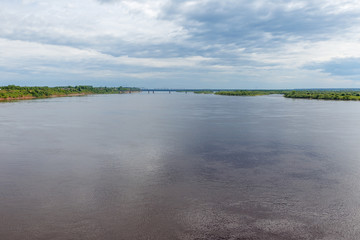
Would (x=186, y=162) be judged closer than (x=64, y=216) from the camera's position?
No

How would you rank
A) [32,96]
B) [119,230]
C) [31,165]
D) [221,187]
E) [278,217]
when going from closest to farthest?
[119,230], [278,217], [221,187], [31,165], [32,96]

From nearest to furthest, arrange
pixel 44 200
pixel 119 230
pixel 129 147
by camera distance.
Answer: pixel 119 230 → pixel 44 200 → pixel 129 147

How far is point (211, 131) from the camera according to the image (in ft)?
102

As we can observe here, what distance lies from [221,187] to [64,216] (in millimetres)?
7109

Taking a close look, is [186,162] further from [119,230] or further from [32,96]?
[32,96]

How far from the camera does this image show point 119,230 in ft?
32.2

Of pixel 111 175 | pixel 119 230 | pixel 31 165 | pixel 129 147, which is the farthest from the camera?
pixel 129 147

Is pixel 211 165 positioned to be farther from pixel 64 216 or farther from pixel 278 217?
pixel 64 216

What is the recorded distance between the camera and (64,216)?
1072cm

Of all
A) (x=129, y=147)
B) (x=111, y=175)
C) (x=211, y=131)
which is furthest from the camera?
(x=211, y=131)

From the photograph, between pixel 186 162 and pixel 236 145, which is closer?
pixel 186 162

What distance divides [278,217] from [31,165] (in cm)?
1469

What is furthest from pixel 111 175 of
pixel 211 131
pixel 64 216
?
pixel 211 131

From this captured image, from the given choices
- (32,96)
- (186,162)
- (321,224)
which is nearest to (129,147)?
(186,162)
